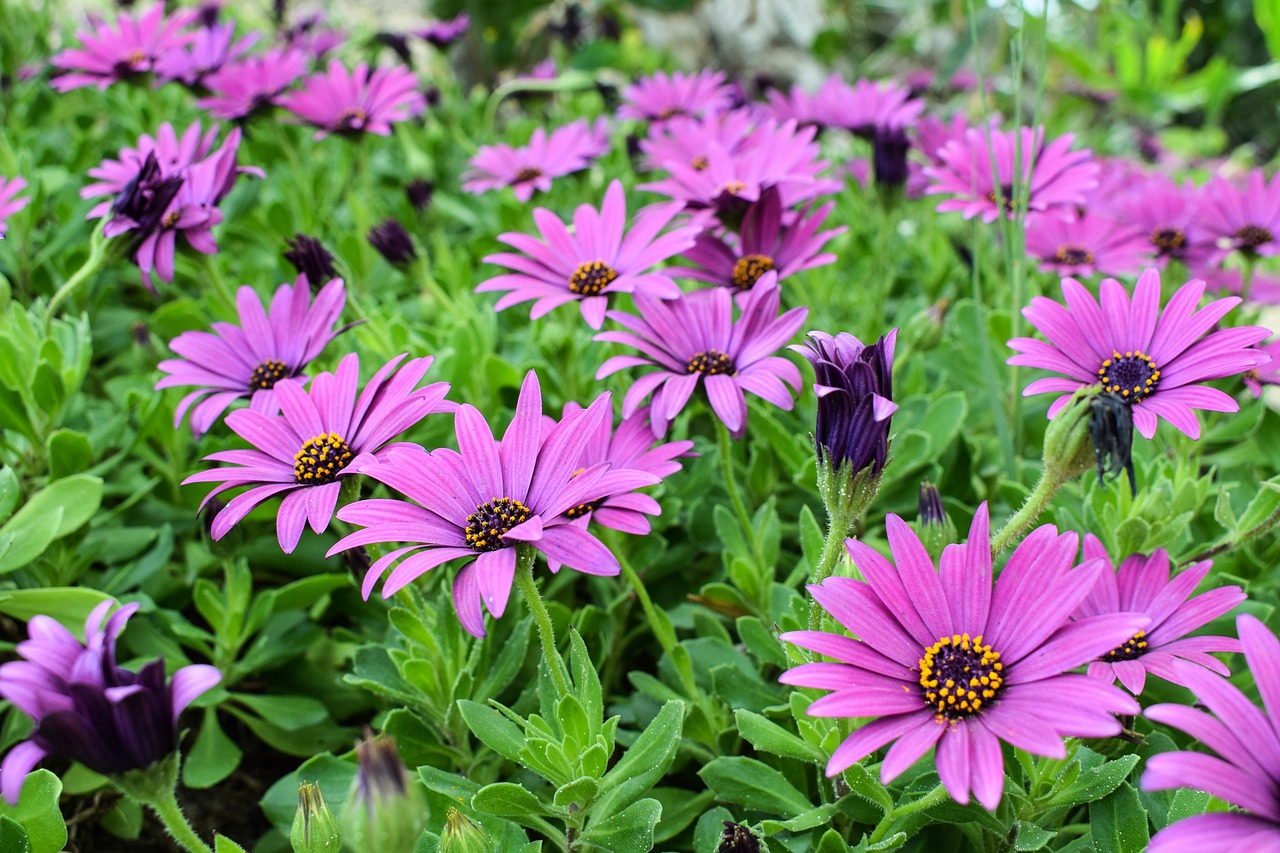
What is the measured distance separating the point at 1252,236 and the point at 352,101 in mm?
2267

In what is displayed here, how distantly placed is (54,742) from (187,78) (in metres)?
2.31

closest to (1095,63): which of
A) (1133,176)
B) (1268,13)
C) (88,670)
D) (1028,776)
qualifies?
(1268,13)

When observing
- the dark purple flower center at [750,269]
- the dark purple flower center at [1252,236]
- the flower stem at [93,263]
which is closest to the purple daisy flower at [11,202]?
the flower stem at [93,263]

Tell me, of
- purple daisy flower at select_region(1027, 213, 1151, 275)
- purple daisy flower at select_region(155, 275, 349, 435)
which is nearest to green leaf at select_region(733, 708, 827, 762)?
purple daisy flower at select_region(155, 275, 349, 435)

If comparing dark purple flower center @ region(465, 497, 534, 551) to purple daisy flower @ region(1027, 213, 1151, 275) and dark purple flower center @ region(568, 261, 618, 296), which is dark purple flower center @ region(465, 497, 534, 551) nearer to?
dark purple flower center @ region(568, 261, 618, 296)

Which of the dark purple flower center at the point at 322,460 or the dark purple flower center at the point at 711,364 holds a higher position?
the dark purple flower center at the point at 711,364

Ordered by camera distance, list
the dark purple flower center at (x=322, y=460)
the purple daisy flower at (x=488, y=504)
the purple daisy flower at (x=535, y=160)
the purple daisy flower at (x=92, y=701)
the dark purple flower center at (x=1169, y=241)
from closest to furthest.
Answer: the purple daisy flower at (x=92, y=701) < the purple daisy flower at (x=488, y=504) < the dark purple flower center at (x=322, y=460) < the dark purple flower center at (x=1169, y=241) < the purple daisy flower at (x=535, y=160)

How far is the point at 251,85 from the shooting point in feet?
8.72

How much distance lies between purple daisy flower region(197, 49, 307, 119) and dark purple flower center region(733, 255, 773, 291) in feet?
4.87

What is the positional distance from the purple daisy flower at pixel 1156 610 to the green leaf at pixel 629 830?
0.57 m

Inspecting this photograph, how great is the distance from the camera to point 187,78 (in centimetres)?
276

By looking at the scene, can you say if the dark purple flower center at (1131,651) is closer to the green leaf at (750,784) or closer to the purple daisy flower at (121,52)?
the green leaf at (750,784)

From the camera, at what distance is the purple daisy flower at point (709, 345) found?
1.47 metres

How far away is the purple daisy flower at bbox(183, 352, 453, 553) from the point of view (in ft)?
4.13
